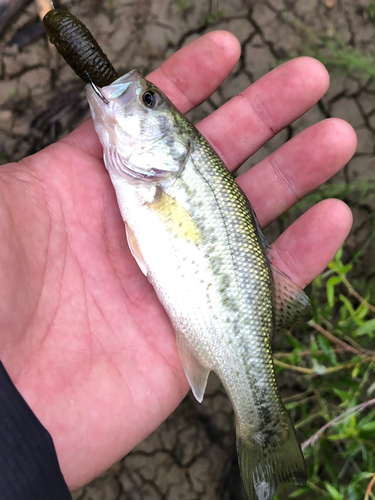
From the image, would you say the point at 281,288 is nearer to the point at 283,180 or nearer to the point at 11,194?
the point at 283,180

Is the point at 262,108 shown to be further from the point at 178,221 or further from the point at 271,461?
the point at 271,461

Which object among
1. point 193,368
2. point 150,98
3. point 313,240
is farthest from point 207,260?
point 150,98

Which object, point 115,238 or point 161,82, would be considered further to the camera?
point 161,82

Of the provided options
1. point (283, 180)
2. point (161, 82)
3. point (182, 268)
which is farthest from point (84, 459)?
point (161, 82)

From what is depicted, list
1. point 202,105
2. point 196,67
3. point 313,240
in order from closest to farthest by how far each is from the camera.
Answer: point 313,240, point 196,67, point 202,105

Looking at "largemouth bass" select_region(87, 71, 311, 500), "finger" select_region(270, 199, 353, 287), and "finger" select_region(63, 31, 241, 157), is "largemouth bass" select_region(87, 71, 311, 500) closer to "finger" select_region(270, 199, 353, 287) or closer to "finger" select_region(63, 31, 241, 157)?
"finger" select_region(270, 199, 353, 287)

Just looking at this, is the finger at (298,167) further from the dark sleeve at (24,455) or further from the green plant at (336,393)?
the dark sleeve at (24,455)

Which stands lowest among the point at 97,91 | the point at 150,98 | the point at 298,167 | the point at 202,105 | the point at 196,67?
the point at 298,167

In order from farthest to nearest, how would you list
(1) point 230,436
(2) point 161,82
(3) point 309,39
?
(3) point 309,39
(1) point 230,436
(2) point 161,82
